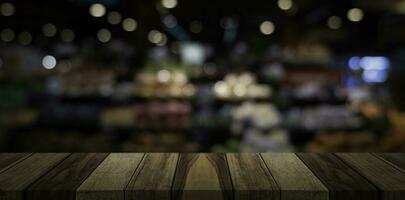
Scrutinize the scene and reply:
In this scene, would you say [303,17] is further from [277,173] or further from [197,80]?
[277,173]

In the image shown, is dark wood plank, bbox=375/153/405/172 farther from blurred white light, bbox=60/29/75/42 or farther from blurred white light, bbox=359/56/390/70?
blurred white light, bbox=60/29/75/42

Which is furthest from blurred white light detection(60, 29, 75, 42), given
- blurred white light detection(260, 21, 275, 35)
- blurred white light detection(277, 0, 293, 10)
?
blurred white light detection(277, 0, 293, 10)

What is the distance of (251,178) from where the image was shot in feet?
4.45

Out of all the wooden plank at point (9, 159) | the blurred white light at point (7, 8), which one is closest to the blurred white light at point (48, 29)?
the blurred white light at point (7, 8)

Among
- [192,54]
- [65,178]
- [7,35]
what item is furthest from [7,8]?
[65,178]

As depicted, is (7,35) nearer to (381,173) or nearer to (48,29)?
(48,29)

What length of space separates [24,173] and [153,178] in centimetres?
39

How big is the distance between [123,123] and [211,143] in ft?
3.91

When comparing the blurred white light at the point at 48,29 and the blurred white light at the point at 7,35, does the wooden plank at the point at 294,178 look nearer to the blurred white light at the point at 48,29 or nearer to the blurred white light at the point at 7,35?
the blurred white light at the point at 48,29

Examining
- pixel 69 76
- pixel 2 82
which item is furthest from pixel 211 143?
pixel 2 82

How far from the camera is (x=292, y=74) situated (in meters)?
7.71

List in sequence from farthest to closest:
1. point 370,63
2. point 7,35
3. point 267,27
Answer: point 370,63 < point 7,35 < point 267,27

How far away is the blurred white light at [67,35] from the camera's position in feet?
43.7

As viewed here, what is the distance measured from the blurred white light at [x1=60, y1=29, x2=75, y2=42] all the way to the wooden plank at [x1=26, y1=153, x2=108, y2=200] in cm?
1199
